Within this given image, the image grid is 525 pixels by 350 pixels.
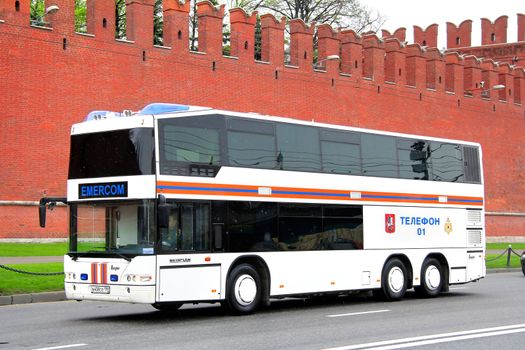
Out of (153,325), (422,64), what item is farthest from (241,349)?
(422,64)

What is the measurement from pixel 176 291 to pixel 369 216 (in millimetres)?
5651

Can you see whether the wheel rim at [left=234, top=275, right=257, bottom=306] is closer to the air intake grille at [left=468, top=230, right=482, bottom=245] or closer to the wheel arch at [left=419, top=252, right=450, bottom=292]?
the wheel arch at [left=419, top=252, right=450, bottom=292]

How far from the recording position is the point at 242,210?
52.3 ft

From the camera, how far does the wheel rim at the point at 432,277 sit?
2017 centimetres

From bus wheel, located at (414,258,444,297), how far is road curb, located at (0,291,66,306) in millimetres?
8047

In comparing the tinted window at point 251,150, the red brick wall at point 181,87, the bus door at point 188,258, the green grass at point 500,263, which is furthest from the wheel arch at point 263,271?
the green grass at point 500,263

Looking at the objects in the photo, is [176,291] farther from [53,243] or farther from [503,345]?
[53,243]

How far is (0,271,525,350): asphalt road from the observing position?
11.9 m

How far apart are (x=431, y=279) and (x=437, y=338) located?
8089mm

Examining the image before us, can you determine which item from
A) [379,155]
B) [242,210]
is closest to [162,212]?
[242,210]

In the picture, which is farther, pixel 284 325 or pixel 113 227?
pixel 113 227

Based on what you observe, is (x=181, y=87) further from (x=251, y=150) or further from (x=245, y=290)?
(x=245, y=290)

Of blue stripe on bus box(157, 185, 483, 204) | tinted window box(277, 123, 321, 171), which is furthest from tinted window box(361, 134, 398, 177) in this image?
tinted window box(277, 123, 321, 171)

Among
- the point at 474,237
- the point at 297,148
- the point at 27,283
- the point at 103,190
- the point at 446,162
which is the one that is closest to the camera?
the point at 103,190
